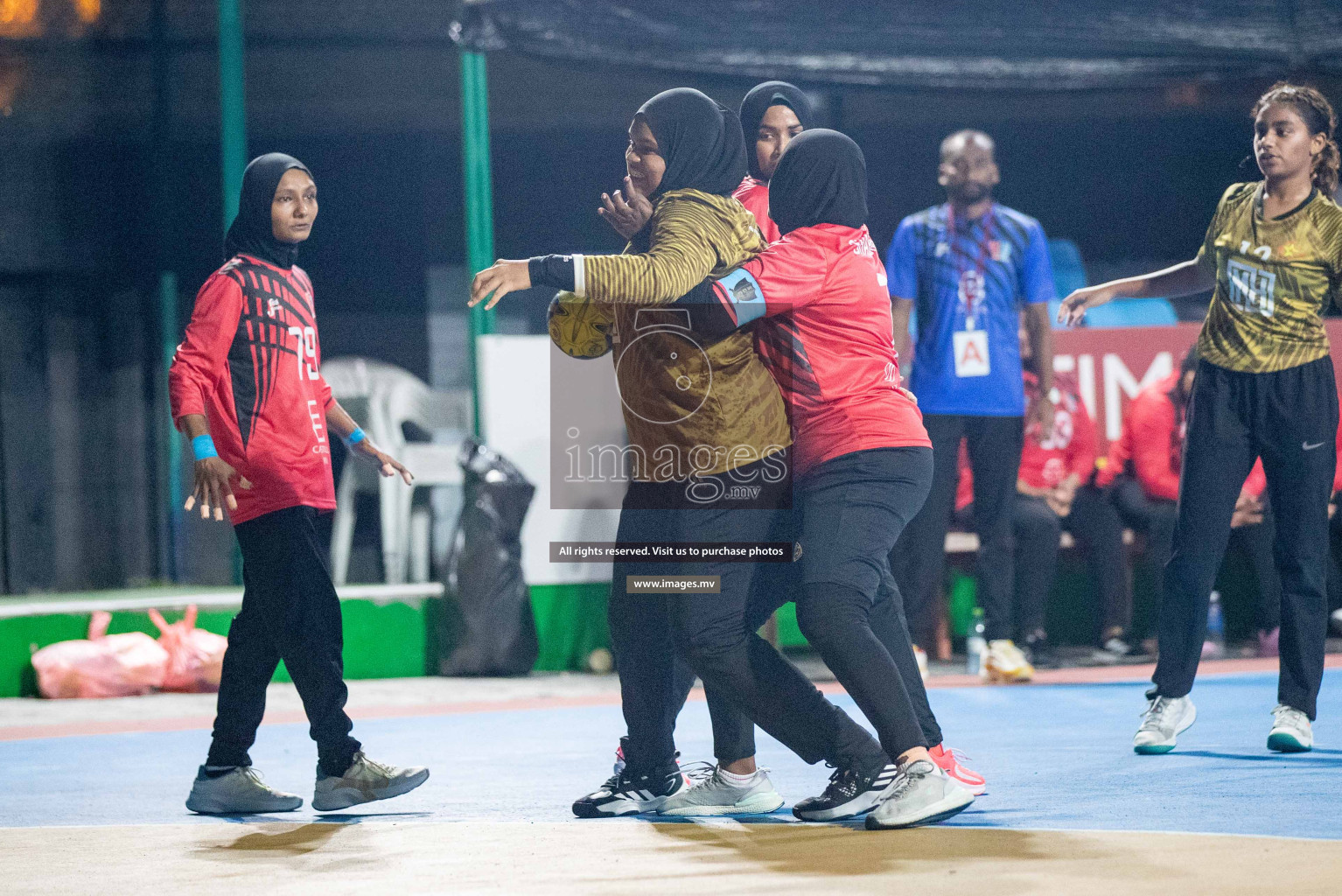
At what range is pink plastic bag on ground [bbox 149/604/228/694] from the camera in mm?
6898

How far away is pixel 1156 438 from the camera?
284 inches

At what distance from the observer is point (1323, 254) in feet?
14.8

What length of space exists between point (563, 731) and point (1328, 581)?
3.80m

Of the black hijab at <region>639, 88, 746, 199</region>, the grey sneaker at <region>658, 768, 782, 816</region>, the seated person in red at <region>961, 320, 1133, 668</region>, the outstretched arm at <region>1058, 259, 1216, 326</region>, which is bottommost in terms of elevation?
the grey sneaker at <region>658, 768, 782, 816</region>

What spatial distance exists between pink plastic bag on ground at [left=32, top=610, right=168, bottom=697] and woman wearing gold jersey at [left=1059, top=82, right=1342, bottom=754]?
423cm

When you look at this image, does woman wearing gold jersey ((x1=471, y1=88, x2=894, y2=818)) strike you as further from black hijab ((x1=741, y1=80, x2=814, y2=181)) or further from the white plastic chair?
the white plastic chair

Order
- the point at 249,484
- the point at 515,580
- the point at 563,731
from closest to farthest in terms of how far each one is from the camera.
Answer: the point at 249,484
the point at 563,731
the point at 515,580

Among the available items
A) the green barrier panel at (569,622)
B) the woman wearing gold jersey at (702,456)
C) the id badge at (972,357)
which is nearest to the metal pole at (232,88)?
the green barrier panel at (569,622)

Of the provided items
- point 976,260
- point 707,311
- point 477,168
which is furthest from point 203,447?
point 477,168

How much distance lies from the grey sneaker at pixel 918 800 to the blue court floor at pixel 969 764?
0.11 meters

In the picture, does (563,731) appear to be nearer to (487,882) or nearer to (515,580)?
(515,580)

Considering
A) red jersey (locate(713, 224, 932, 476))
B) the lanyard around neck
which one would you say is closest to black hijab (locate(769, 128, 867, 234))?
red jersey (locate(713, 224, 932, 476))

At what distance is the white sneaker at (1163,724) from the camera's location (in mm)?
4473

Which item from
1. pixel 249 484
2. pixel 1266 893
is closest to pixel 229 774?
pixel 249 484
